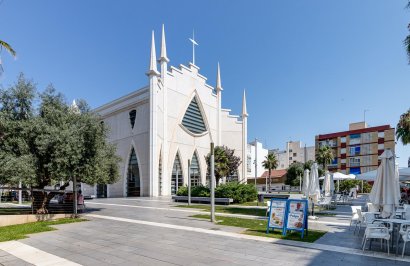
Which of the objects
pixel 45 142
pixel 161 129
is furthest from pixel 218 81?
pixel 45 142

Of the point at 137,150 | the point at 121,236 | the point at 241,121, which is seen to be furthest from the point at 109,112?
the point at 121,236

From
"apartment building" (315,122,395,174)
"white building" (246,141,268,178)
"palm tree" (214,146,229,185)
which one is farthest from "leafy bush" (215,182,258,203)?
"white building" (246,141,268,178)

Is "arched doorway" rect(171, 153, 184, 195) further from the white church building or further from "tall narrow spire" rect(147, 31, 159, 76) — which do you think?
"tall narrow spire" rect(147, 31, 159, 76)

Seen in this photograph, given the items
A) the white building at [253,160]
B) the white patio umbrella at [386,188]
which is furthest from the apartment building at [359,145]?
the white patio umbrella at [386,188]

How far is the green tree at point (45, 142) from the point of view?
1377 cm

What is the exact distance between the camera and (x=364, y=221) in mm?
9617

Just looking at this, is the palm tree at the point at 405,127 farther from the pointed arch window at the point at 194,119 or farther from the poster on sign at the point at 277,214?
the pointed arch window at the point at 194,119

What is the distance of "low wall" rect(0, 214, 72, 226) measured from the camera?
12734mm

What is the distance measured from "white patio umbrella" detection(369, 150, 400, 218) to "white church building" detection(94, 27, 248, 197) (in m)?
28.4

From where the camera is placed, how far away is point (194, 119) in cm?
4866

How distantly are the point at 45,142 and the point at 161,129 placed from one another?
27.1 m

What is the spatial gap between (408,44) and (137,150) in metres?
32.9

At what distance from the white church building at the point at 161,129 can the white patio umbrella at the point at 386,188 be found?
2842 cm

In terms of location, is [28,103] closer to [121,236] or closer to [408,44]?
[121,236]
